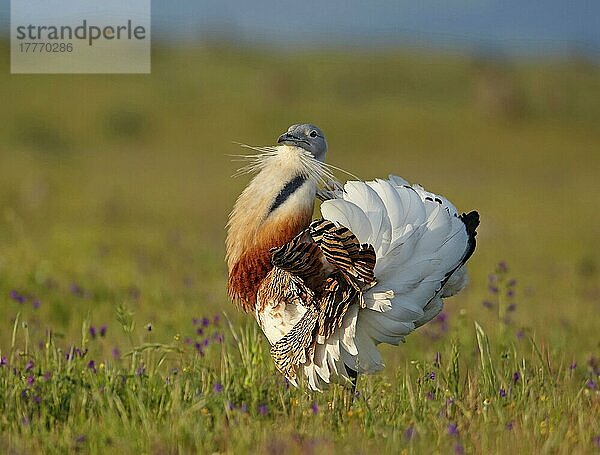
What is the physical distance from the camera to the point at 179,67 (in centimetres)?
2577

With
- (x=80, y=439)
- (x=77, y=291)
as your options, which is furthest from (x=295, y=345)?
(x=77, y=291)

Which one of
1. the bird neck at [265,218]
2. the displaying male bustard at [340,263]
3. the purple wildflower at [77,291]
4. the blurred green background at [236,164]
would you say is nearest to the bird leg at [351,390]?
the displaying male bustard at [340,263]

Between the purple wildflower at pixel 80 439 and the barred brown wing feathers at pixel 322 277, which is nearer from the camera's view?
the purple wildflower at pixel 80 439

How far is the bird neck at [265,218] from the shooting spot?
3764 millimetres

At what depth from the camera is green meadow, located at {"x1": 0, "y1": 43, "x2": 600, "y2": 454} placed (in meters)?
3.00

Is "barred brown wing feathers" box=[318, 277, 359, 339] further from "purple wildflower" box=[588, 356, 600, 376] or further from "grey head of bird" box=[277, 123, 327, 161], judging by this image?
"purple wildflower" box=[588, 356, 600, 376]

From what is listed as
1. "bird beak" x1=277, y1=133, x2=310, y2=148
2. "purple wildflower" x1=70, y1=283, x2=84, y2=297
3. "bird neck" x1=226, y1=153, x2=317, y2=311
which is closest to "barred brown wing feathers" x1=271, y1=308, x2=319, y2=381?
"bird neck" x1=226, y1=153, x2=317, y2=311

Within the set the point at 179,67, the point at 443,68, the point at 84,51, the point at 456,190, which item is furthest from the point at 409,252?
the point at 443,68

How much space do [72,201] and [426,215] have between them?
8317 millimetres

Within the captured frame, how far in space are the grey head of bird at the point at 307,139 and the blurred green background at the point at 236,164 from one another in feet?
4.04

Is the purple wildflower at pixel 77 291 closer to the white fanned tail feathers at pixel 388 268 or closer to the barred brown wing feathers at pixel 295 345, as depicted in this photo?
the barred brown wing feathers at pixel 295 345

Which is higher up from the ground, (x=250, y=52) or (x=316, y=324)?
(x=250, y=52)

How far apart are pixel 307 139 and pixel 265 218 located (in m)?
0.40

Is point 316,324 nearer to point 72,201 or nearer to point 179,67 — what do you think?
point 72,201
